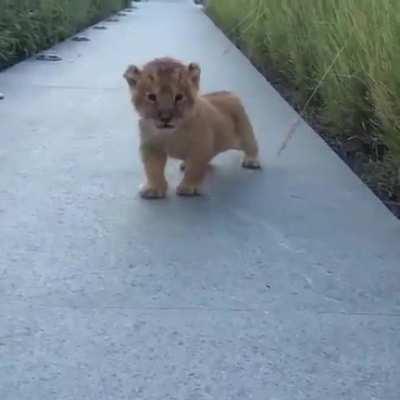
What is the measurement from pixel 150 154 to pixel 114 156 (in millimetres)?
842

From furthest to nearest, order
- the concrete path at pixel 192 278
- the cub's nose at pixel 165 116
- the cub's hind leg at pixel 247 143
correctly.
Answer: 1. the cub's hind leg at pixel 247 143
2. the cub's nose at pixel 165 116
3. the concrete path at pixel 192 278

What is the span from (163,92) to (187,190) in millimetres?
432

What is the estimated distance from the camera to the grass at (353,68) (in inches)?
162

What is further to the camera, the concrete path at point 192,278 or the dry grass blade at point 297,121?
the dry grass blade at point 297,121

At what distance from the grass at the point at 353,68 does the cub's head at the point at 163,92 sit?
788 mm

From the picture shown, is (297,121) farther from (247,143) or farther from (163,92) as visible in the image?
(163,92)

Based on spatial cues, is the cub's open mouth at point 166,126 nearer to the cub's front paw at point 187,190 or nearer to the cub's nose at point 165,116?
the cub's nose at point 165,116

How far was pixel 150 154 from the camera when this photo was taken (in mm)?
4152

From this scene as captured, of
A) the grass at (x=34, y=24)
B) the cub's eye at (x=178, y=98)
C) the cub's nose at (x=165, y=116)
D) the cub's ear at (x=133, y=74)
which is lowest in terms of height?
the grass at (x=34, y=24)

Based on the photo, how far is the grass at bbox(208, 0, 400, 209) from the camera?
162 inches

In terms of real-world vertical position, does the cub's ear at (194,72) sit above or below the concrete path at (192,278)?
above

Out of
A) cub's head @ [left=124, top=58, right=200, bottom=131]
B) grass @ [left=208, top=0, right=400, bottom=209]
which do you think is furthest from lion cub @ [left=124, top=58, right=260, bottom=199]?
grass @ [left=208, top=0, right=400, bottom=209]

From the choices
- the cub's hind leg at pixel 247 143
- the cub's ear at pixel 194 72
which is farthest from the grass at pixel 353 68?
the cub's ear at pixel 194 72

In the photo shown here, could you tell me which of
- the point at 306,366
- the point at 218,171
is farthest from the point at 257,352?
the point at 218,171
